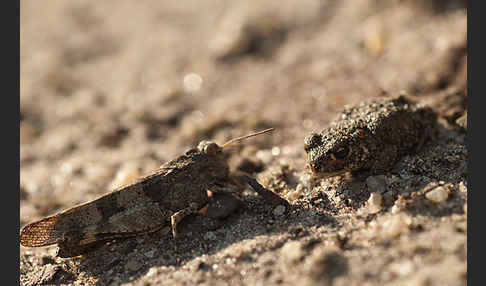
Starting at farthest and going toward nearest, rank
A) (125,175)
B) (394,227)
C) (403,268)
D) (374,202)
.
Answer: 1. (125,175)
2. (374,202)
3. (394,227)
4. (403,268)

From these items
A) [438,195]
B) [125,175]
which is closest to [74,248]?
[125,175]

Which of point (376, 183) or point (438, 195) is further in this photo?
point (376, 183)

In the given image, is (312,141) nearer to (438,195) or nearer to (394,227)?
(394,227)

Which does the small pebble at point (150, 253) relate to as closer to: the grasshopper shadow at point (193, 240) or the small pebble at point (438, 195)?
the grasshopper shadow at point (193, 240)

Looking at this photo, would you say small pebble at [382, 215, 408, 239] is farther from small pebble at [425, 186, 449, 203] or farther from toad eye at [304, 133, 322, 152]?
toad eye at [304, 133, 322, 152]

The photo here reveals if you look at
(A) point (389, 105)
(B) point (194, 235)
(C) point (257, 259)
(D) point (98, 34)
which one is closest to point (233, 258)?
(C) point (257, 259)

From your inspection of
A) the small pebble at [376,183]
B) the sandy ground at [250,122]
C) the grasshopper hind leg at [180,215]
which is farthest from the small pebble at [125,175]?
the small pebble at [376,183]

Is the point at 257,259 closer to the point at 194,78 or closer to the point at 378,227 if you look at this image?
the point at 378,227
